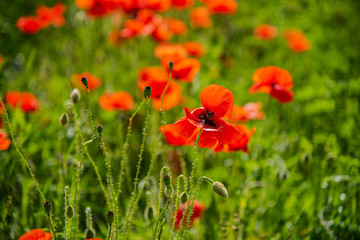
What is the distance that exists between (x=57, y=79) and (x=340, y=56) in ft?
8.73

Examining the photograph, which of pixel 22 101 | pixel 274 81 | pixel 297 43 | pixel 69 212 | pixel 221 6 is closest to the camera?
pixel 69 212

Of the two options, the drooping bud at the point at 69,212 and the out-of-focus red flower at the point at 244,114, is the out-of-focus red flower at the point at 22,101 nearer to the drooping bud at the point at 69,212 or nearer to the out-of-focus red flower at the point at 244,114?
the out-of-focus red flower at the point at 244,114

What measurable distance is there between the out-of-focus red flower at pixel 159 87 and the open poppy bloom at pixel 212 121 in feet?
2.54

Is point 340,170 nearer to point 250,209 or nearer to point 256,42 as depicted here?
point 250,209

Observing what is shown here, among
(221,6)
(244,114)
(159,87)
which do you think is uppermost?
(221,6)

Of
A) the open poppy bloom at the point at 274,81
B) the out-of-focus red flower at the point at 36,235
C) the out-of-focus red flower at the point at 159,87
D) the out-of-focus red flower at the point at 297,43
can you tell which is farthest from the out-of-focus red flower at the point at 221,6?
the out-of-focus red flower at the point at 36,235

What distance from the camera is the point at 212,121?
1.37 m

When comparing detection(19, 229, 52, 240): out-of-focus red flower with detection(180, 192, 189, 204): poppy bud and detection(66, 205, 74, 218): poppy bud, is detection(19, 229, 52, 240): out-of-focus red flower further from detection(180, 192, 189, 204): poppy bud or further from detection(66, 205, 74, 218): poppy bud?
detection(180, 192, 189, 204): poppy bud

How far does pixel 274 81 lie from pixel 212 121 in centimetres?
74

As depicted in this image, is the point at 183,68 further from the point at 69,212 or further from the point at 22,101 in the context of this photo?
the point at 69,212

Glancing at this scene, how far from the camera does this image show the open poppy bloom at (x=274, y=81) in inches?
75.7

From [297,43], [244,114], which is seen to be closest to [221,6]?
[297,43]

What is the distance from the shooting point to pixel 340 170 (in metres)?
2.13

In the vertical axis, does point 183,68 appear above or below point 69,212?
above
